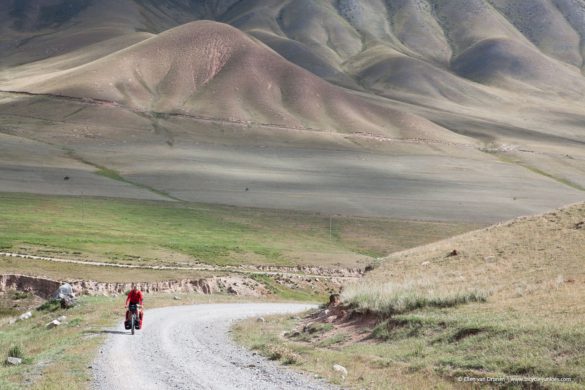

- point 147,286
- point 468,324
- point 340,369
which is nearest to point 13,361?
point 340,369

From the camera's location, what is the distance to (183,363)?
22.2 m

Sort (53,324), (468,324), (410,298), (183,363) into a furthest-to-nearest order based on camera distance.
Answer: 1. (53,324)
2. (410,298)
3. (183,363)
4. (468,324)

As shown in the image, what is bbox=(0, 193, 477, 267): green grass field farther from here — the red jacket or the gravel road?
the gravel road

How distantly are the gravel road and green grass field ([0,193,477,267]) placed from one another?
37499mm

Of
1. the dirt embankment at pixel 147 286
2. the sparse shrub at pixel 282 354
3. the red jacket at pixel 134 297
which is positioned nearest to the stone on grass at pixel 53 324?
the red jacket at pixel 134 297

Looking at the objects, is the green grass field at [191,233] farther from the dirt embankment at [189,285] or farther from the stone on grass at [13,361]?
the stone on grass at [13,361]

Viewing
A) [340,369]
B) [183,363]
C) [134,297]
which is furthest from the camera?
[134,297]

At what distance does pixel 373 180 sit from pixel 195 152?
140 feet

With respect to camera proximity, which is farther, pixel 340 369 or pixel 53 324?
pixel 53 324

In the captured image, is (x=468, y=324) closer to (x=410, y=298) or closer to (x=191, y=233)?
(x=410, y=298)

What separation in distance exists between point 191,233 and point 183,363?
64.7 metres

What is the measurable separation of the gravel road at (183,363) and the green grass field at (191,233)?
37499 millimetres

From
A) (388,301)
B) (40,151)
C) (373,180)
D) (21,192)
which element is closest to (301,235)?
(21,192)

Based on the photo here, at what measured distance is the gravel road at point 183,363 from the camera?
19172 millimetres
